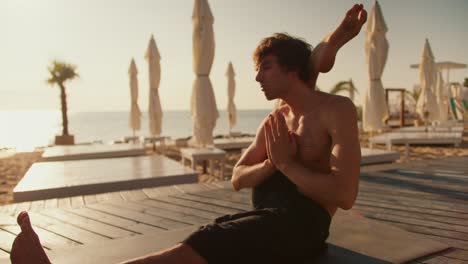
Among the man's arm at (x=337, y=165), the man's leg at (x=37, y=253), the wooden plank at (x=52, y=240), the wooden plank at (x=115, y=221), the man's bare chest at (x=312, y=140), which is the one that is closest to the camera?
the man's leg at (x=37, y=253)

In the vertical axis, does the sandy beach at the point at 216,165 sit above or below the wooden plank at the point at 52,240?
below

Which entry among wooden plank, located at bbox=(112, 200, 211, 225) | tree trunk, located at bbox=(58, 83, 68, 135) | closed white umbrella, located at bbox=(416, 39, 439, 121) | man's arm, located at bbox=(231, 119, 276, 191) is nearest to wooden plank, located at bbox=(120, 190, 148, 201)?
wooden plank, located at bbox=(112, 200, 211, 225)

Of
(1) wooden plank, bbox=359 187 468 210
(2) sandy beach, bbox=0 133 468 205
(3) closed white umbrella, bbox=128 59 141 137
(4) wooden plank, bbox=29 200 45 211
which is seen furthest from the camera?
(3) closed white umbrella, bbox=128 59 141 137

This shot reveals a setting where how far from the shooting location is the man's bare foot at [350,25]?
58.5 inches

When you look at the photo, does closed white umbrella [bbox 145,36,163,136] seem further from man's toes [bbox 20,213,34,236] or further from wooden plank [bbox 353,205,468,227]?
man's toes [bbox 20,213,34,236]

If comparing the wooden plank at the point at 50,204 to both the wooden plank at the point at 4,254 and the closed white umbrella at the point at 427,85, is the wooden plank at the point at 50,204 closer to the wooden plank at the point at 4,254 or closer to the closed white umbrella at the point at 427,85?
the wooden plank at the point at 4,254

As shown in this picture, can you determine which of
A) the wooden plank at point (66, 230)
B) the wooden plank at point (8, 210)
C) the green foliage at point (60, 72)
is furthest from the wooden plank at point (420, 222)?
the green foliage at point (60, 72)

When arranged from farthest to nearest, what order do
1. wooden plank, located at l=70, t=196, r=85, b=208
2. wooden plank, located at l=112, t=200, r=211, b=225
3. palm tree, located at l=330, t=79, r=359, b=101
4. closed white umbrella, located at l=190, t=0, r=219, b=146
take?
palm tree, located at l=330, t=79, r=359, b=101, closed white umbrella, located at l=190, t=0, r=219, b=146, wooden plank, located at l=70, t=196, r=85, b=208, wooden plank, located at l=112, t=200, r=211, b=225

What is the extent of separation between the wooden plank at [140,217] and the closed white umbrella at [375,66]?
20.6 feet

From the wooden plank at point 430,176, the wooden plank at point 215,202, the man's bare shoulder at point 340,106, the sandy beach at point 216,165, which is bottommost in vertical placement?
the sandy beach at point 216,165

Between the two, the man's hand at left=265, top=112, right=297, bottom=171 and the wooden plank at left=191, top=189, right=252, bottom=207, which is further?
the wooden plank at left=191, top=189, right=252, bottom=207

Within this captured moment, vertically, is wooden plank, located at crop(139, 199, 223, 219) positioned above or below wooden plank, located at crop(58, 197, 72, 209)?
above

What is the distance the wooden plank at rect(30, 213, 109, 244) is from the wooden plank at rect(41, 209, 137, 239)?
5 centimetres

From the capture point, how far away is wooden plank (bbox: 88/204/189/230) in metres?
2.49
